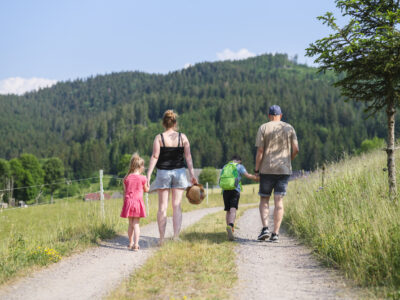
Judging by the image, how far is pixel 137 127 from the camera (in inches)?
6442

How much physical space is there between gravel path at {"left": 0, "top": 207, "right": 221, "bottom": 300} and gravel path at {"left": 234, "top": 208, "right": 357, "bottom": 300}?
151 cm

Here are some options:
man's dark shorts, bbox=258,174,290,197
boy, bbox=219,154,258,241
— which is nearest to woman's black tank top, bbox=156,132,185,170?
boy, bbox=219,154,258,241

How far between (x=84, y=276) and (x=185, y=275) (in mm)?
1412

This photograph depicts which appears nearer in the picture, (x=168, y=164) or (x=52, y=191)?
(x=168, y=164)

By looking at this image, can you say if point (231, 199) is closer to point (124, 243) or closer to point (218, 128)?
point (124, 243)

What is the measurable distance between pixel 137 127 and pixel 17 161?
74.6 m

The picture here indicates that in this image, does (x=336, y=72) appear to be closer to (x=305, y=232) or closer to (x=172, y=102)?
(x=305, y=232)

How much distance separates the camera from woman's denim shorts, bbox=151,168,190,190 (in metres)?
6.46

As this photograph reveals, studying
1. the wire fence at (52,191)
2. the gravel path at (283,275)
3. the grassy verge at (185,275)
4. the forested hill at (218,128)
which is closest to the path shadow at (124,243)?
the grassy verge at (185,275)

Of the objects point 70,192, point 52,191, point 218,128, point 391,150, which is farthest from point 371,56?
point 218,128

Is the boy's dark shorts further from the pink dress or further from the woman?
the pink dress

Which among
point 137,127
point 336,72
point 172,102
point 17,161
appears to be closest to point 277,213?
point 336,72

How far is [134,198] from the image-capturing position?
663 cm

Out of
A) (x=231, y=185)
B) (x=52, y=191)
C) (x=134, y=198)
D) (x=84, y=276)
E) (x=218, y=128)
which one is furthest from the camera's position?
(x=218, y=128)
